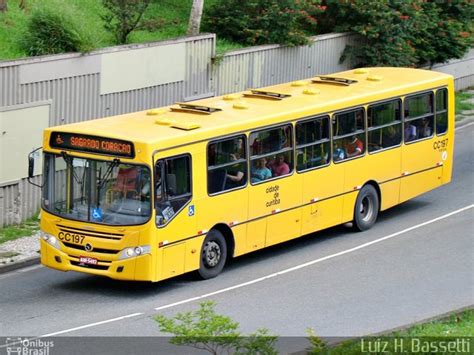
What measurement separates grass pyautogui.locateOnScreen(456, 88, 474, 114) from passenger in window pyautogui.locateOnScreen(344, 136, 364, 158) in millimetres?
12415

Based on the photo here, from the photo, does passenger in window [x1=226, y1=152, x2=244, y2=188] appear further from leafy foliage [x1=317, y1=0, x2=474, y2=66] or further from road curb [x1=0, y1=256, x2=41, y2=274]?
leafy foliage [x1=317, y1=0, x2=474, y2=66]

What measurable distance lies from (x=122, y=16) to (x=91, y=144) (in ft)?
30.9

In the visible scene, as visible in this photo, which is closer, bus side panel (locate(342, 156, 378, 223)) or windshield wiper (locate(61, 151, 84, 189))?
windshield wiper (locate(61, 151, 84, 189))

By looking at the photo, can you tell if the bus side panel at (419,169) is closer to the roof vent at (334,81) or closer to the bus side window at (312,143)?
the roof vent at (334,81)

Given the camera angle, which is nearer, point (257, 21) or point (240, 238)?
point (240, 238)

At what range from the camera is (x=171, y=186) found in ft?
59.0

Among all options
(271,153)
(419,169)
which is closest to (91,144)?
(271,153)

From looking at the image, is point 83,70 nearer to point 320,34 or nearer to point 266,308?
point 266,308

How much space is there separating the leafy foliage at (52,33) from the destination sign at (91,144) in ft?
17.9

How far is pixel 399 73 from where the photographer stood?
2475 cm

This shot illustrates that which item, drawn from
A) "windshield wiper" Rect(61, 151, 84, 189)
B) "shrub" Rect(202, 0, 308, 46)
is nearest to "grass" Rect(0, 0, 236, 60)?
"shrub" Rect(202, 0, 308, 46)

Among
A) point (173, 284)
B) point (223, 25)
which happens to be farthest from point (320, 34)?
point (173, 284)

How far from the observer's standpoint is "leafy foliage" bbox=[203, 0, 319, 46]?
29.9 meters

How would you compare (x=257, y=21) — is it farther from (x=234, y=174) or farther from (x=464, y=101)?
(x=234, y=174)
